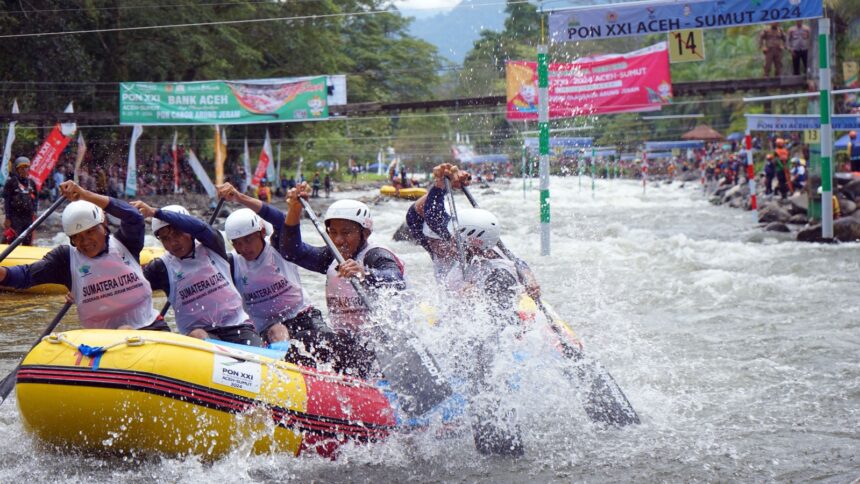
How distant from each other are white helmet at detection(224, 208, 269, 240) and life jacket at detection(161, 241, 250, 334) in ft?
0.72

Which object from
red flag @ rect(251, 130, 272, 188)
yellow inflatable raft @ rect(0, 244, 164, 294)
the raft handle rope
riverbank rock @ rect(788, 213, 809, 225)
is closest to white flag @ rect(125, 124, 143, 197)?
red flag @ rect(251, 130, 272, 188)

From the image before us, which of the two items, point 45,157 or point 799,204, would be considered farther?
point 799,204

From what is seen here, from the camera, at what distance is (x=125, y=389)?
190 inches

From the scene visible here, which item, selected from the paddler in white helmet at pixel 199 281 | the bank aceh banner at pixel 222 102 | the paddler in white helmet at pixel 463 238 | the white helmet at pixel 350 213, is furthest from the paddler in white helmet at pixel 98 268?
the bank aceh banner at pixel 222 102

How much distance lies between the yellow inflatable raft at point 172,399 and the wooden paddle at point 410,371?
9.9 inches

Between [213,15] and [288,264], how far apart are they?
25365mm

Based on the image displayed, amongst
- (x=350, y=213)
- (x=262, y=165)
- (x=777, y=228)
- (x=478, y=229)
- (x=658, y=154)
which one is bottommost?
(x=777, y=228)

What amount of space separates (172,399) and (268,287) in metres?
1.57

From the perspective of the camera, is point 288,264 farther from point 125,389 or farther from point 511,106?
point 511,106

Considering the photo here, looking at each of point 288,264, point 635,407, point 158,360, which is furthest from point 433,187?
point 158,360

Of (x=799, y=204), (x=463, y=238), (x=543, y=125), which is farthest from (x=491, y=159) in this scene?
(x=463, y=238)

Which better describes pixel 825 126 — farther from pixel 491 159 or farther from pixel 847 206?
pixel 491 159

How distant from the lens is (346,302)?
571cm

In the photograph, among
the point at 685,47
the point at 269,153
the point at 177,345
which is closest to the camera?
the point at 177,345
